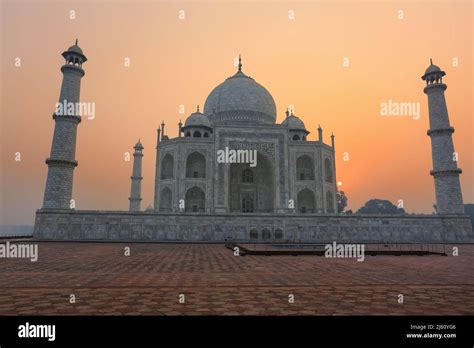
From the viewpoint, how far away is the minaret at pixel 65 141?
20609 mm

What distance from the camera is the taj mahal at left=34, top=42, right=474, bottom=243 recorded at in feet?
65.4

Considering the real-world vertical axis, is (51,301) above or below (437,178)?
below

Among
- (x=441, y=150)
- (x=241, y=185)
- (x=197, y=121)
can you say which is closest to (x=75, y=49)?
(x=197, y=121)

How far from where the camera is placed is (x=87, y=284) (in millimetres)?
5344

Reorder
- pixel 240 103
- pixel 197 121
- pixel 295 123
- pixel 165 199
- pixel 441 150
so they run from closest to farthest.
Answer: pixel 441 150 < pixel 165 199 < pixel 197 121 < pixel 240 103 < pixel 295 123

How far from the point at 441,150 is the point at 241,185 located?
16.2 metres

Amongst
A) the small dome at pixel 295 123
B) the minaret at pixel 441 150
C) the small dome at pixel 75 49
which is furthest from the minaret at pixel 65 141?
the minaret at pixel 441 150

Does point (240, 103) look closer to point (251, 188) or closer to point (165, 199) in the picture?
point (251, 188)

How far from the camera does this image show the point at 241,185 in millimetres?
30188

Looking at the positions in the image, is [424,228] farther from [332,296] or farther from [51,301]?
[51,301]

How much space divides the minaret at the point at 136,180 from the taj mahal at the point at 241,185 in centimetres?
11
